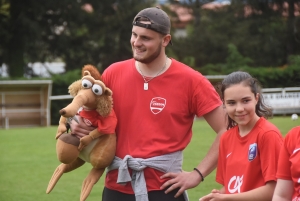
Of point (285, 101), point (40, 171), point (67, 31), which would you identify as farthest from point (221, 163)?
point (67, 31)

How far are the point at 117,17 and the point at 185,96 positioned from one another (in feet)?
121

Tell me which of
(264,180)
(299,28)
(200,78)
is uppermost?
(299,28)

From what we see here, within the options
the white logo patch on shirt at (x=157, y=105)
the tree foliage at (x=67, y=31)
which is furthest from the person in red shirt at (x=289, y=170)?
the tree foliage at (x=67, y=31)

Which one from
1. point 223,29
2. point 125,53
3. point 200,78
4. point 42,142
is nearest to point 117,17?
point 125,53

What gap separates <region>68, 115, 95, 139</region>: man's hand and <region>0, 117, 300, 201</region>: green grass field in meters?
4.70

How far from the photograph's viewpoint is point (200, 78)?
401cm

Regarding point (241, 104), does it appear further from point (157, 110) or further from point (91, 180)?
point (91, 180)

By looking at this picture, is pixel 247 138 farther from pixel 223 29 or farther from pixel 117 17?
pixel 223 29

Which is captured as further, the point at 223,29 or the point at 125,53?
the point at 223,29

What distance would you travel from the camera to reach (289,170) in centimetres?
310

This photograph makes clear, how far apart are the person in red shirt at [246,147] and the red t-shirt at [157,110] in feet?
1.01

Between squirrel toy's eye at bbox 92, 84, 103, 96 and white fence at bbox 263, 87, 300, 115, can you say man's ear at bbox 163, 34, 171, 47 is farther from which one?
white fence at bbox 263, 87, 300, 115

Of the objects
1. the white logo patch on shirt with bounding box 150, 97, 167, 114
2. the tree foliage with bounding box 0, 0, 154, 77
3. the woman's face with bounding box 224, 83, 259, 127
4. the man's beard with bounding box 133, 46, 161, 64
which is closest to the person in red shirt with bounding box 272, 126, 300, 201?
the woman's face with bounding box 224, 83, 259, 127

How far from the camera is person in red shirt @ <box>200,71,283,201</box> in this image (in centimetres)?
338
